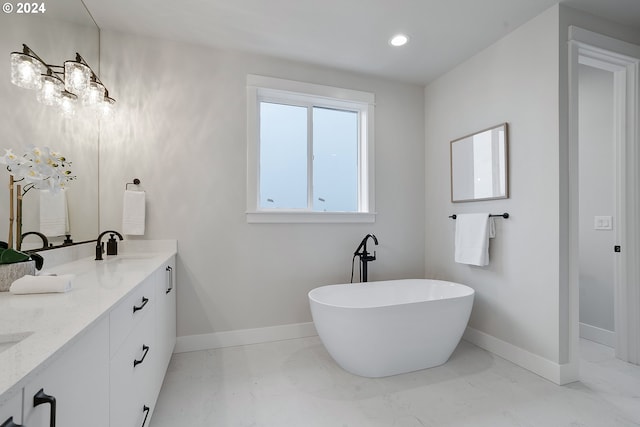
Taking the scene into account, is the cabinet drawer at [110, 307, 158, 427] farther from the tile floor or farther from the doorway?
the doorway

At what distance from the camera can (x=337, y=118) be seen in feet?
10.1

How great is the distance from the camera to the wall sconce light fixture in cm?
132

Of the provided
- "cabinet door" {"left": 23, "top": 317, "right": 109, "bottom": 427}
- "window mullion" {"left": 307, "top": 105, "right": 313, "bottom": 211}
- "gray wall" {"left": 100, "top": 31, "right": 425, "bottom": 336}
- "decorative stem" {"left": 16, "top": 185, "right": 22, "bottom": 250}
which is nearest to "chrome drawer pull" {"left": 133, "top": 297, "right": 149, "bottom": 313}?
"cabinet door" {"left": 23, "top": 317, "right": 109, "bottom": 427}

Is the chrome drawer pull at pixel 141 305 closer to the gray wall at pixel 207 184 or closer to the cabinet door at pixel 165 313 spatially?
the cabinet door at pixel 165 313

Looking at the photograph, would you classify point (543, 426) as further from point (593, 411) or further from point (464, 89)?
point (464, 89)

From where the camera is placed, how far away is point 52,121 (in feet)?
5.26

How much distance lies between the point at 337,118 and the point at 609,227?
2637 millimetres

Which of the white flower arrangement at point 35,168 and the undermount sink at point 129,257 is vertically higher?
the white flower arrangement at point 35,168

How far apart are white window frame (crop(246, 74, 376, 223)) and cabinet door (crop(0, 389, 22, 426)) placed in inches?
83.8

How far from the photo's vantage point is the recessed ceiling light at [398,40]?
237cm

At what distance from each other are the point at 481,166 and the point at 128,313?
8.77 ft

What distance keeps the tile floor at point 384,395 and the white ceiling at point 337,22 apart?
2520 millimetres

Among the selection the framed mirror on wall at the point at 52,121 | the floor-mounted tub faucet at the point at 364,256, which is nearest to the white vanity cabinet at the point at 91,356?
the framed mirror on wall at the point at 52,121

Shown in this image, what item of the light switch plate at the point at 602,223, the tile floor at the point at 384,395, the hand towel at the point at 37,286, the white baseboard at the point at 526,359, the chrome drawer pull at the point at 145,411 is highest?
the light switch plate at the point at 602,223
